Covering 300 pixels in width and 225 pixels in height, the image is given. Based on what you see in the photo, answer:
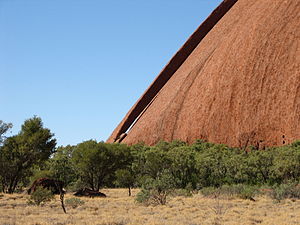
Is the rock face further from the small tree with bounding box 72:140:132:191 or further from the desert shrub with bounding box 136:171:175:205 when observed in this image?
the desert shrub with bounding box 136:171:175:205

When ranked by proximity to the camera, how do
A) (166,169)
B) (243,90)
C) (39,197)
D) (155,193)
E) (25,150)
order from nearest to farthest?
1. (155,193)
2. (39,197)
3. (166,169)
4. (25,150)
5. (243,90)

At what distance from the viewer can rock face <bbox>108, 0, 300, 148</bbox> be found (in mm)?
42375

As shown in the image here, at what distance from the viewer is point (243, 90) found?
45906mm

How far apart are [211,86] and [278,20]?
38.6 feet

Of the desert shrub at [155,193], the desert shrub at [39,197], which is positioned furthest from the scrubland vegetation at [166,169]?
the desert shrub at [39,197]

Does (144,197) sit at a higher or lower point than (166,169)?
lower

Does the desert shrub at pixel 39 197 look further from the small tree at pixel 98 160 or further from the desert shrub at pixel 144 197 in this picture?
the small tree at pixel 98 160

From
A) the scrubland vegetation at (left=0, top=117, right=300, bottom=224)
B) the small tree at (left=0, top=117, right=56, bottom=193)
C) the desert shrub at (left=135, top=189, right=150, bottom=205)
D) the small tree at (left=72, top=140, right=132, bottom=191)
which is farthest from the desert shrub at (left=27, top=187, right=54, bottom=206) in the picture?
the small tree at (left=72, top=140, right=132, bottom=191)

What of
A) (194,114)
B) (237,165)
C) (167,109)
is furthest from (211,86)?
(237,165)

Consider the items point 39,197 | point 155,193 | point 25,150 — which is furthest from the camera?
point 25,150

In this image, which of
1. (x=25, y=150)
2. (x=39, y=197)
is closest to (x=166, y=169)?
(x=39, y=197)

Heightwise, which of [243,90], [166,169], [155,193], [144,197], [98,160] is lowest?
[144,197]

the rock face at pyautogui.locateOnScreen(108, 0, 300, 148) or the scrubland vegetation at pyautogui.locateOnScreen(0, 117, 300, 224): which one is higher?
the rock face at pyautogui.locateOnScreen(108, 0, 300, 148)

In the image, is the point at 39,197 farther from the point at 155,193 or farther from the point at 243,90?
the point at 243,90
